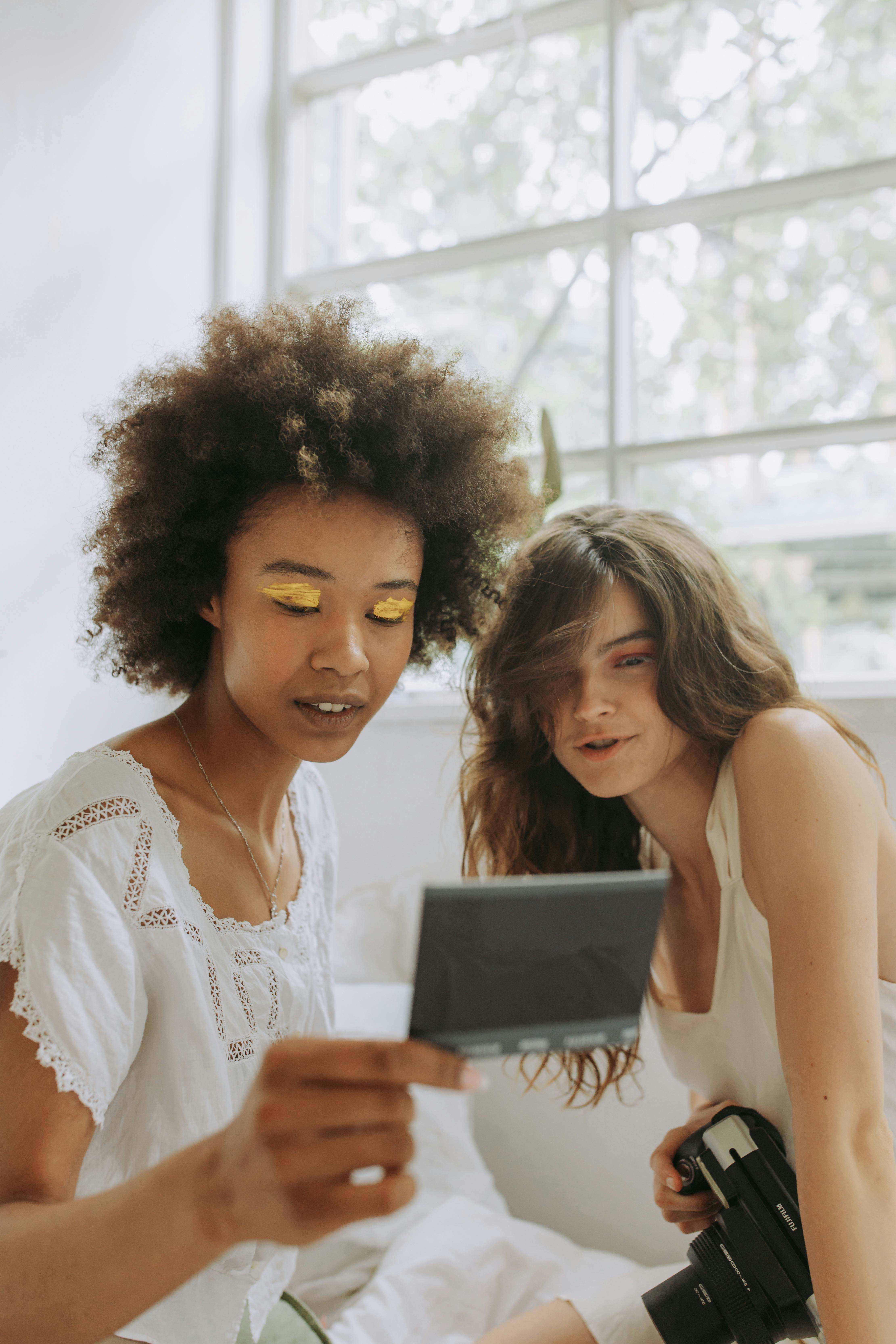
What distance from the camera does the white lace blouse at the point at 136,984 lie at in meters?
0.74

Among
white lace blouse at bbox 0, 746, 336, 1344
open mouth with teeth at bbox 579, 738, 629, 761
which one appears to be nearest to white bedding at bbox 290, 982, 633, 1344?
white lace blouse at bbox 0, 746, 336, 1344

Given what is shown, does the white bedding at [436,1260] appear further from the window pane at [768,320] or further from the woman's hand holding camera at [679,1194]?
the window pane at [768,320]

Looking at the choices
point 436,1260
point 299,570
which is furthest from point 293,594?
point 436,1260

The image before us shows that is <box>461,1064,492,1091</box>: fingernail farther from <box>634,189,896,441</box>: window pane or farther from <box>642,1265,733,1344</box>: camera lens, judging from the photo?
<box>634,189,896,441</box>: window pane

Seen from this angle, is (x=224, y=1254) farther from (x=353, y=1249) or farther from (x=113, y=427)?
(x=113, y=427)

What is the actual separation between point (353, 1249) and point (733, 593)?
43.4 inches

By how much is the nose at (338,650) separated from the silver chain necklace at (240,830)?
0.17 metres

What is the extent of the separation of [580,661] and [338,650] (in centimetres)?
29

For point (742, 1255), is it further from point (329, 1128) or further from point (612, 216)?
point (612, 216)

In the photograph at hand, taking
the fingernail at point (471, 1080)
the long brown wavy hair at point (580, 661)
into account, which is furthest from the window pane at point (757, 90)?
the fingernail at point (471, 1080)

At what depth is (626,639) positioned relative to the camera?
3.59ft

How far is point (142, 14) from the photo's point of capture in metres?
2.25

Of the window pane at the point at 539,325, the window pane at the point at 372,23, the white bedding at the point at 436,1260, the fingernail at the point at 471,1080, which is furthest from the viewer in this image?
the window pane at the point at 372,23

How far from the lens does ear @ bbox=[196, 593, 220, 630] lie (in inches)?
40.6
